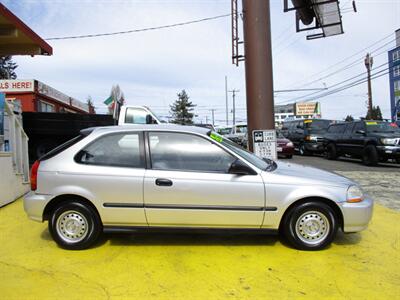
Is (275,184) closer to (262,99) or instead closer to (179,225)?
(179,225)

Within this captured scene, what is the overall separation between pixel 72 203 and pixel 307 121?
60.4 feet

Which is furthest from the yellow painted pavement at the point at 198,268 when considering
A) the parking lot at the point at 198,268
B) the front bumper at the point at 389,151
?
the front bumper at the point at 389,151

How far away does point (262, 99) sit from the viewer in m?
7.84

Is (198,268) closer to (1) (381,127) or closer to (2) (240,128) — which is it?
(1) (381,127)

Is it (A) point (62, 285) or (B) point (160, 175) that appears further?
(B) point (160, 175)

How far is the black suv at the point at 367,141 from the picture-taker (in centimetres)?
1366

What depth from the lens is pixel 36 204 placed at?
465 centimetres

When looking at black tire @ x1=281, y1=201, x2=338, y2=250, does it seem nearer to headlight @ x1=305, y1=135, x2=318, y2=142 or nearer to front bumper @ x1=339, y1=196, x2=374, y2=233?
front bumper @ x1=339, y1=196, x2=374, y2=233

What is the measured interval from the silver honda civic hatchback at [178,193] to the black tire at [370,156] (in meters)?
10.3

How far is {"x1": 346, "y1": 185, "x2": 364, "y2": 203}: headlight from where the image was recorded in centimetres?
454

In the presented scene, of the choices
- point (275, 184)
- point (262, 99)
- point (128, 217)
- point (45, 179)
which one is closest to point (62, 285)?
point (128, 217)

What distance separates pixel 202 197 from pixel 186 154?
1.88 ft

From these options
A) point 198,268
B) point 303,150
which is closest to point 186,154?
point 198,268

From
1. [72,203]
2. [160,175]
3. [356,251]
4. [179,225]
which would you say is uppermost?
[160,175]
